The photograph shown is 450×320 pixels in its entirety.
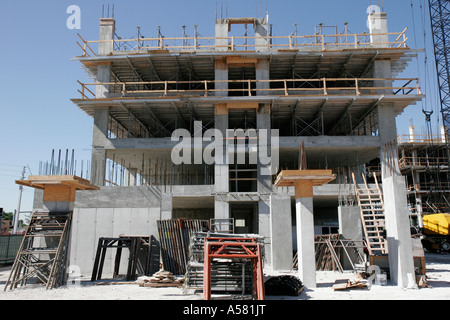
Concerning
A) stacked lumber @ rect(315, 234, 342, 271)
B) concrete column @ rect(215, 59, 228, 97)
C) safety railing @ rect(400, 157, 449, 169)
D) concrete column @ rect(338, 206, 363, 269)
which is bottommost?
stacked lumber @ rect(315, 234, 342, 271)

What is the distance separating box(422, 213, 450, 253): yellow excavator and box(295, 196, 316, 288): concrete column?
20.9 m

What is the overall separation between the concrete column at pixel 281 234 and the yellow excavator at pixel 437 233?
17168 mm

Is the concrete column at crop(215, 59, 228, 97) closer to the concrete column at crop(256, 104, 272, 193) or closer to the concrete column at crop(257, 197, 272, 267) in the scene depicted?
the concrete column at crop(256, 104, 272, 193)

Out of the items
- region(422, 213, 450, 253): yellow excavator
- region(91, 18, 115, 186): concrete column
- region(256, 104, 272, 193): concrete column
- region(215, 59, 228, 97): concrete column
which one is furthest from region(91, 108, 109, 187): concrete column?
region(422, 213, 450, 253): yellow excavator

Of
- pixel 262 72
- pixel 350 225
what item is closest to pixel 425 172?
pixel 262 72

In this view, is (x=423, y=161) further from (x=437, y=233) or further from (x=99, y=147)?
(x=99, y=147)

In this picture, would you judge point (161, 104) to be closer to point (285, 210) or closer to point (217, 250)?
point (285, 210)

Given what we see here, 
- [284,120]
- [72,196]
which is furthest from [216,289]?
[284,120]

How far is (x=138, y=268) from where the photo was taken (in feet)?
52.8

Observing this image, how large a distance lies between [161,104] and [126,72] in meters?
4.40

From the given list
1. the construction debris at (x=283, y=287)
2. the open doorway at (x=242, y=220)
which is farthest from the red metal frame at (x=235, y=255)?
the open doorway at (x=242, y=220)

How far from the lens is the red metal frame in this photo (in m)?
9.41

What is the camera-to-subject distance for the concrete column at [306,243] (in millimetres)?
12422

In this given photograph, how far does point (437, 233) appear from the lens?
2906cm
